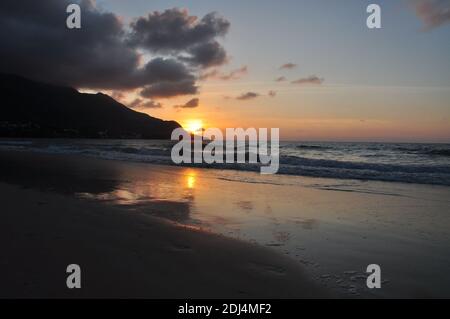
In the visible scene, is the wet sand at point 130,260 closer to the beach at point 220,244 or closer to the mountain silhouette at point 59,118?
the beach at point 220,244

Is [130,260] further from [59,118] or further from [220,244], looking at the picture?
[59,118]

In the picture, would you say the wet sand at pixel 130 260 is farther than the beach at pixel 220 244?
No

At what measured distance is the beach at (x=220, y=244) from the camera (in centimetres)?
391

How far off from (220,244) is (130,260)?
150 cm

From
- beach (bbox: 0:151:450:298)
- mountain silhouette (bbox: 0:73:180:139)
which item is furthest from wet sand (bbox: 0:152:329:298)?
mountain silhouette (bbox: 0:73:180:139)

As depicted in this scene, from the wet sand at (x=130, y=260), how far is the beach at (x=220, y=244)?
0.05ft

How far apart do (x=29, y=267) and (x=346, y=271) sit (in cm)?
391

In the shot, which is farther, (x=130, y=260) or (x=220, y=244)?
(x=220, y=244)

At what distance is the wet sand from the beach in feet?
0.05

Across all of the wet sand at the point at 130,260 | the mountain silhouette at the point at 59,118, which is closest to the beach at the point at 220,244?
the wet sand at the point at 130,260

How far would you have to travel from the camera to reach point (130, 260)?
4.57 m

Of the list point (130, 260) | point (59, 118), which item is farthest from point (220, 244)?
point (59, 118)

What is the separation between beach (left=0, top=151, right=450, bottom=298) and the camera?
3.91 metres

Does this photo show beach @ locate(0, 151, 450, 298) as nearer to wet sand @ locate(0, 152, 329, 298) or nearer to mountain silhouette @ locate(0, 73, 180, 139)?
wet sand @ locate(0, 152, 329, 298)
